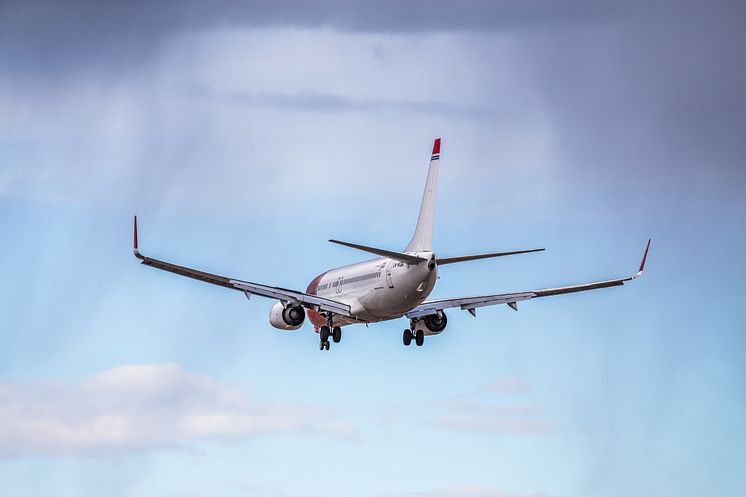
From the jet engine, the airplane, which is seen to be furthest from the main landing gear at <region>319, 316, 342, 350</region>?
the jet engine

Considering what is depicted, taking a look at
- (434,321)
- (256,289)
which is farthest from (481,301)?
(256,289)

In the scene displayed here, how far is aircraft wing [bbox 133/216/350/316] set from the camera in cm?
11500

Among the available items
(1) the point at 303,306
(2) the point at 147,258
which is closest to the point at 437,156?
(1) the point at 303,306

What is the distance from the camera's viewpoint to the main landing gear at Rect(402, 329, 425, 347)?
4884 inches

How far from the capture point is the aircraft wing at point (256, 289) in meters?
115

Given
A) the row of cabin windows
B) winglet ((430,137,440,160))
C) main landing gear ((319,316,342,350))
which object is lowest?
main landing gear ((319,316,342,350))

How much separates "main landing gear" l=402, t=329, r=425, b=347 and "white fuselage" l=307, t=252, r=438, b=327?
10.8 ft

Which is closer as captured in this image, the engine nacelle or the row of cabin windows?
the row of cabin windows

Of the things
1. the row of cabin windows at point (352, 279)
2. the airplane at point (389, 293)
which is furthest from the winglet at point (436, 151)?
the row of cabin windows at point (352, 279)

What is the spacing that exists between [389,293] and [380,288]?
1.55 m

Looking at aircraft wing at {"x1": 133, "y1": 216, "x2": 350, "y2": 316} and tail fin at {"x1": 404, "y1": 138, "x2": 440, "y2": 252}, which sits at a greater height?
tail fin at {"x1": 404, "y1": 138, "x2": 440, "y2": 252}

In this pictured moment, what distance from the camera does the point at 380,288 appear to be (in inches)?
4636

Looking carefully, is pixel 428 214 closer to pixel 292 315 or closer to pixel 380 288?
pixel 380 288

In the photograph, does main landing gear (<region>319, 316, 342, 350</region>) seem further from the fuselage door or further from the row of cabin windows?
the fuselage door
